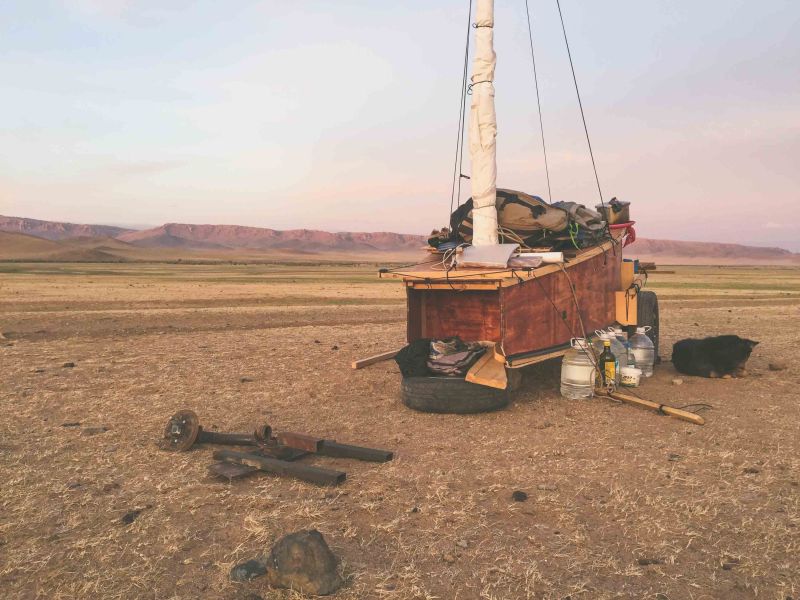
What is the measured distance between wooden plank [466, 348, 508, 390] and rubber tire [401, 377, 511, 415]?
0.19 m

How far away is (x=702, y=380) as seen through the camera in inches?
386

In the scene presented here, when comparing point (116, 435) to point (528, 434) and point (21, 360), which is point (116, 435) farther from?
point (21, 360)

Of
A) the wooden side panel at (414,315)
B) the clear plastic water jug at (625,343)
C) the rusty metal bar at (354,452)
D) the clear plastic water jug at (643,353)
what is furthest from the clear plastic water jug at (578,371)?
the rusty metal bar at (354,452)

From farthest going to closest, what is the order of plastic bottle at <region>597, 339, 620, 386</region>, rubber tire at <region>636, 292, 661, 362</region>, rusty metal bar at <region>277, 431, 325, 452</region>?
rubber tire at <region>636, 292, 661, 362</region> → plastic bottle at <region>597, 339, 620, 386</region> → rusty metal bar at <region>277, 431, 325, 452</region>

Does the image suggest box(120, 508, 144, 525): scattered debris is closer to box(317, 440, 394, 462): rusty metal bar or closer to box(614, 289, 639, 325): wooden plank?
box(317, 440, 394, 462): rusty metal bar

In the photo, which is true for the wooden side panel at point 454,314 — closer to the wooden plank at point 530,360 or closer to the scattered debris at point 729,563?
the wooden plank at point 530,360

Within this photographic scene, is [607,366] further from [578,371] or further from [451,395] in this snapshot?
[451,395]

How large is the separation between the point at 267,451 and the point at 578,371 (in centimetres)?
490

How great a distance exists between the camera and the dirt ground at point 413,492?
3943 mm

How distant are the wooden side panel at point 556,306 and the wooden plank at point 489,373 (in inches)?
10.1

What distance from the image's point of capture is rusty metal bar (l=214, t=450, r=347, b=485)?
5441 millimetres

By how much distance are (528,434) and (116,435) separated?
16.5ft

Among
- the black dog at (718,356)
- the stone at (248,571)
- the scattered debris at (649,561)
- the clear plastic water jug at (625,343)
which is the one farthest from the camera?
the black dog at (718,356)

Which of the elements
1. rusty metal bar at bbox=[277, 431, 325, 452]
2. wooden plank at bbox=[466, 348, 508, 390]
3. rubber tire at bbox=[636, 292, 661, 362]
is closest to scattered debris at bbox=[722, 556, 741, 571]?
wooden plank at bbox=[466, 348, 508, 390]
